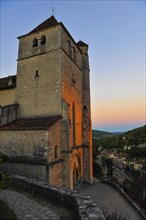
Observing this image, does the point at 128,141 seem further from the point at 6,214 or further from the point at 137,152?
the point at 6,214

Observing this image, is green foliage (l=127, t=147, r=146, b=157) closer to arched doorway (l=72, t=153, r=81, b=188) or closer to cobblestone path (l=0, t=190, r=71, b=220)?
arched doorway (l=72, t=153, r=81, b=188)

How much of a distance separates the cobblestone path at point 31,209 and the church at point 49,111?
190 inches

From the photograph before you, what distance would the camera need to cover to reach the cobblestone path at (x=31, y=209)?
20.0ft

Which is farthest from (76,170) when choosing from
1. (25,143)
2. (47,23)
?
(47,23)

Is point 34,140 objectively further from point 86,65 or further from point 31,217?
point 86,65

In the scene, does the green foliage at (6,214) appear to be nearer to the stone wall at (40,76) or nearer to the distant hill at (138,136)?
the stone wall at (40,76)

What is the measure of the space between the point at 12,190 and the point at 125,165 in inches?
2101

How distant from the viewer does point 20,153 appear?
15.2 m

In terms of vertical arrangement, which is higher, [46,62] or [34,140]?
[46,62]

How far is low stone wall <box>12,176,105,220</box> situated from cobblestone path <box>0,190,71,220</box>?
1.17 feet

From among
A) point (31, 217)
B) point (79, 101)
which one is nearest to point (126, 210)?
point (31, 217)

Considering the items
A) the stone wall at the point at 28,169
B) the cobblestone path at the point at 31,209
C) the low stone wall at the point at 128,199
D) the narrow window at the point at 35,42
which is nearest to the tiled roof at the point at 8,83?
the narrow window at the point at 35,42

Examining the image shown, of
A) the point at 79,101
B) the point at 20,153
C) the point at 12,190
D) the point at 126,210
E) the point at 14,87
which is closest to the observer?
the point at 12,190

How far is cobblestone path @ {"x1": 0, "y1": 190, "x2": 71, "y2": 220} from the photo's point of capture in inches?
239
